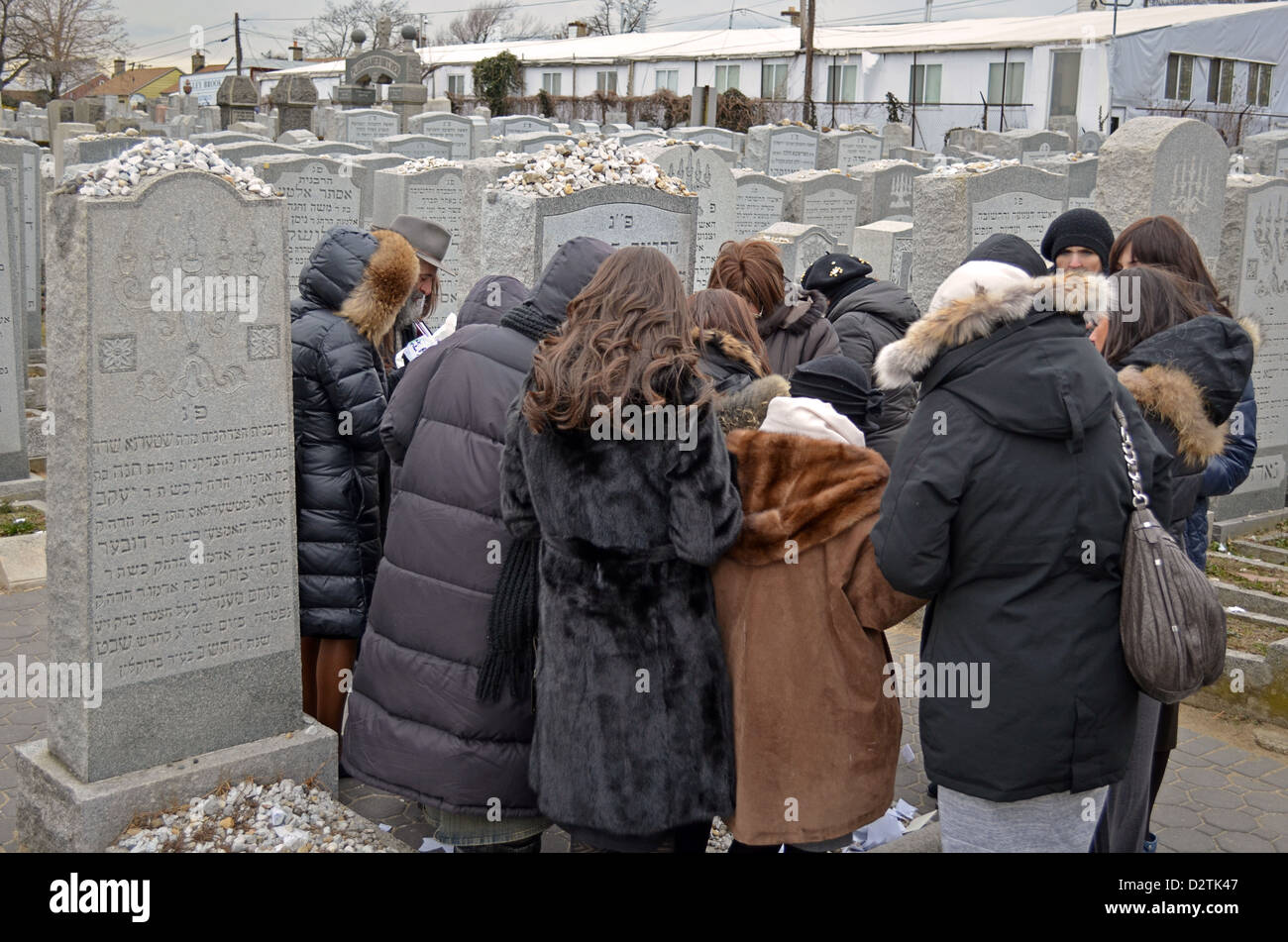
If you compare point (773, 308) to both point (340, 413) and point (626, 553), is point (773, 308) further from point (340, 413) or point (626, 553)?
point (626, 553)

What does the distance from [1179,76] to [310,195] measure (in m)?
34.9

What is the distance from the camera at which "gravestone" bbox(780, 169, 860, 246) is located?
1291 cm

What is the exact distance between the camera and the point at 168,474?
417cm

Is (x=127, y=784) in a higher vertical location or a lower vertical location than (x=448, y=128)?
lower

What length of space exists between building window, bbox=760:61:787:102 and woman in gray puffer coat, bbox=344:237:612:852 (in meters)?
46.1

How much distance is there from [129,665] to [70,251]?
135cm

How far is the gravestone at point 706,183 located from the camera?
10.0 meters

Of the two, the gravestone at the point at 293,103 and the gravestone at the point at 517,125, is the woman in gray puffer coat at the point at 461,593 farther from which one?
the gravestone at the point at 293,103

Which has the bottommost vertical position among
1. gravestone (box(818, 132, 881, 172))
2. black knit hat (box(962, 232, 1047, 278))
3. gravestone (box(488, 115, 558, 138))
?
black knit hat (box(962, 232, 1047, 278))

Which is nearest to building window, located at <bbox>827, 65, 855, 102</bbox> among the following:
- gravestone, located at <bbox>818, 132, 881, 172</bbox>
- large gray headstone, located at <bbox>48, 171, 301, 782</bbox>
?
gravestone, located at <bbox>818, 132, 881, 172</bbox>

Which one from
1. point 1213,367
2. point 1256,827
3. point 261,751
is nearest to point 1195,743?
point 1256,827

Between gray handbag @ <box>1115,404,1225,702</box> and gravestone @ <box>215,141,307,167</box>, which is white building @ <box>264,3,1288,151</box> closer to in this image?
gravestone @ <box>215,141,307,167</box>

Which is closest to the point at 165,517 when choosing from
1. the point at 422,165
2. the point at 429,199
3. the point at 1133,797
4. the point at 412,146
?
the point at 1133,797
